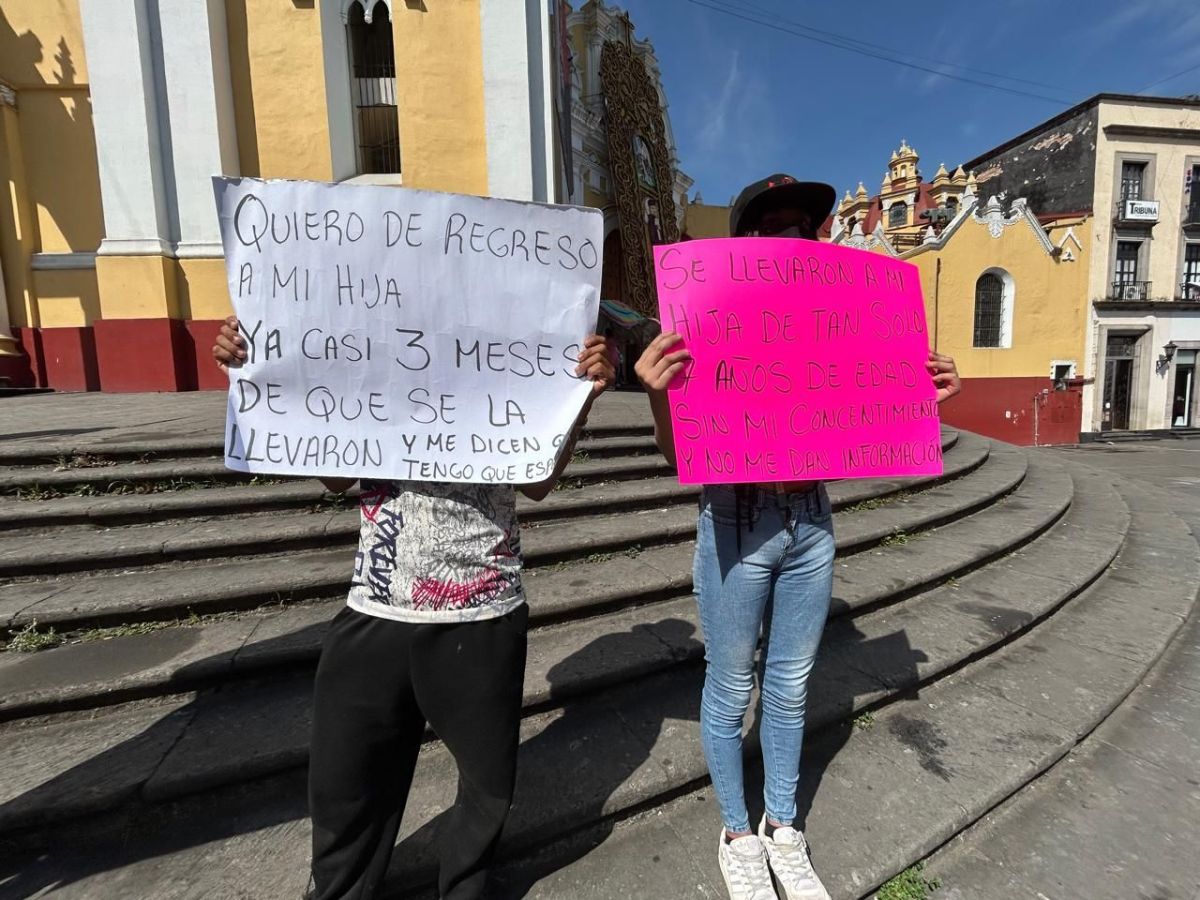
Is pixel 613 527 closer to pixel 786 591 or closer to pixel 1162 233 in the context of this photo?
pixel 786 591

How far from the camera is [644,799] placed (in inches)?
77.2

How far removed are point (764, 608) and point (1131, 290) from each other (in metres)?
28.2

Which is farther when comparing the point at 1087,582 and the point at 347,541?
the point at 1087,582

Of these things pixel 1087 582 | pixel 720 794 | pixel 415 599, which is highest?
pixel 415 599

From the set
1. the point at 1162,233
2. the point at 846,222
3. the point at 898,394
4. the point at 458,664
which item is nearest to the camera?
the point at 458,664

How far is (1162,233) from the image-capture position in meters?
20.9

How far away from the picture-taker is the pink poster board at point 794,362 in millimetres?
1564

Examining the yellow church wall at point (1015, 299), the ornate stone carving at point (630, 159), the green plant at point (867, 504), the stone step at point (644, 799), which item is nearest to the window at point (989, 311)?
the yellow church wall at point (1015, 299)

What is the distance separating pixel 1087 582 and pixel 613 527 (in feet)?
11.2

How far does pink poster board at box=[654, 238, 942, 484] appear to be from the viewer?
5.13ft

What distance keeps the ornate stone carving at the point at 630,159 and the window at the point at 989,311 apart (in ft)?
41.4

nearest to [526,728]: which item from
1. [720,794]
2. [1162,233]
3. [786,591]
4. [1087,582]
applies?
[720,794]

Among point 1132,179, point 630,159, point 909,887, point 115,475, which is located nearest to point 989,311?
point 1132,179

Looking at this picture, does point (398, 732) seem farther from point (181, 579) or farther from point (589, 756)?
point (181, 579)
